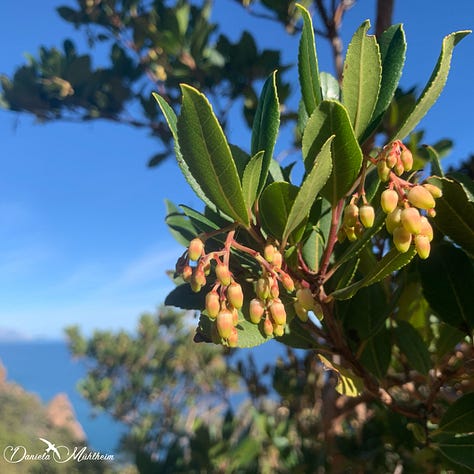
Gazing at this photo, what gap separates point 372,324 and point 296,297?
0.84 ft

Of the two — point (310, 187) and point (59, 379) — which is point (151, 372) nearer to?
point (310, 187)

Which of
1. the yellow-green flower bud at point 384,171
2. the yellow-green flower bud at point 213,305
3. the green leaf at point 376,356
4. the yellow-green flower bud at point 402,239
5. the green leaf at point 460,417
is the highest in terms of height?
the yellow-green flower bud at point 384,171

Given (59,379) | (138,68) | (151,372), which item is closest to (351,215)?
(138,68)

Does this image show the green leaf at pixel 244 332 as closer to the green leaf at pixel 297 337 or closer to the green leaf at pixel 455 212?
the green leaf at pixel 297 337

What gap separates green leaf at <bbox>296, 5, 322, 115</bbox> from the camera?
0.63 meters

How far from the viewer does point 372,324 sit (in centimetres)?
88

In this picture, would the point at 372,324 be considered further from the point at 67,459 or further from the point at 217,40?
the point at 217,40

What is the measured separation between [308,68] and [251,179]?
17 centimetres

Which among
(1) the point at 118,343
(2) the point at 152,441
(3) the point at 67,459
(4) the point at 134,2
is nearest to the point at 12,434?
(3) the point at 67,459

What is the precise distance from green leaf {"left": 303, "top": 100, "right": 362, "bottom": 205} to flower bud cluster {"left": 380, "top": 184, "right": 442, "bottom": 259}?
6 centimetres

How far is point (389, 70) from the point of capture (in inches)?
27.2

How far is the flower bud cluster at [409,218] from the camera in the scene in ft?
1.89

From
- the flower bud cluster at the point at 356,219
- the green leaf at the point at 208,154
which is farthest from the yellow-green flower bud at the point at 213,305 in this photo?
the flower bud cluster at the point at 356,219

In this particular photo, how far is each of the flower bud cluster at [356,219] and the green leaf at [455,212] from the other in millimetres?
109
